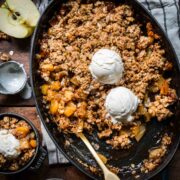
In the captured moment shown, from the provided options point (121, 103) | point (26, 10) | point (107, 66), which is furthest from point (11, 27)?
point (121, 103)

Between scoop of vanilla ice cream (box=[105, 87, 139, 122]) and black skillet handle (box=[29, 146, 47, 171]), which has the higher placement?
scoop of vanilla ice cream (box=[105, 87, 139, 122])

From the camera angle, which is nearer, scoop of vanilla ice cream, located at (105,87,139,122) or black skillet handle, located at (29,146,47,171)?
scoop of vanilla ice cream, located at (105,87,139,122)

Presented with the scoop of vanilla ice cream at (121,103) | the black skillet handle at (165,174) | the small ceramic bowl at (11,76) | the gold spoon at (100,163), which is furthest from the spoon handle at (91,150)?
the small ceramic bowl at (11,76)

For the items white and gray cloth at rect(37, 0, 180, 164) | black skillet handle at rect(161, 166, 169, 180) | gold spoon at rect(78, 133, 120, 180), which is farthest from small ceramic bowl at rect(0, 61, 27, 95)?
black skillet handle at rect(161, 166, 169, 180)

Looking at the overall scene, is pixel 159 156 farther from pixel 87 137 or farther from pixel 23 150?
pixel 23 150

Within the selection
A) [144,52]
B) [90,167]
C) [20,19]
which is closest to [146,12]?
[144,52]

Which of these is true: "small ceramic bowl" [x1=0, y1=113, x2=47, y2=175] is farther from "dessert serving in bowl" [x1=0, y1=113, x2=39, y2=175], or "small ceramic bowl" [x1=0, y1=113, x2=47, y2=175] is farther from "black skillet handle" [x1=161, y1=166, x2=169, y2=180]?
"black skillet handle" [x1=161, y1=166, x2=169, y2=180]
